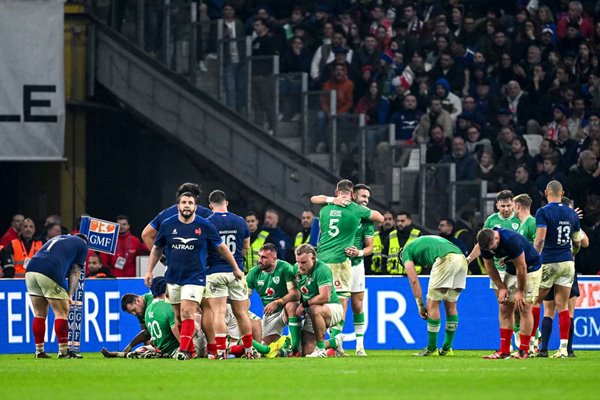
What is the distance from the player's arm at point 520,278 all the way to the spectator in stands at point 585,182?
727 cm

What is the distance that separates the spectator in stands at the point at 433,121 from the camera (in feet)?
94.0

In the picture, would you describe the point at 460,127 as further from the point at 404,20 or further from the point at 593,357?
the point at 593,357

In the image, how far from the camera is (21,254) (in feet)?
84.8

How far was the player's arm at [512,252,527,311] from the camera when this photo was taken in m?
19.2

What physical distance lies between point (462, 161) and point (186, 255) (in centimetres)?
960

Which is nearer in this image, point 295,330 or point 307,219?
point 295,330

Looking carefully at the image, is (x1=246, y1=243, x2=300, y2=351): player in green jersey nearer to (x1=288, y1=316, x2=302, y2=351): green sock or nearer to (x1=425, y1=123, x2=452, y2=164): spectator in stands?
(x1=288, y1=316, x2=302, y2=351): green sock

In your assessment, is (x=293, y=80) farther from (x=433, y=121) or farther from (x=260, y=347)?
(x=260, y=347)

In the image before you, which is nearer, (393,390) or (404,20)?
(393,390)

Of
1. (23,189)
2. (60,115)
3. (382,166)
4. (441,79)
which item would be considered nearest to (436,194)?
(382,166)

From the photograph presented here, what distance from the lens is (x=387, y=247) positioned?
25625 millimetres

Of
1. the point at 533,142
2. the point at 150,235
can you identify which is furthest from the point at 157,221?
the point at 533,142

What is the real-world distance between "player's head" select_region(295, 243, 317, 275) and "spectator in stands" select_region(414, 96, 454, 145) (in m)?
8.50

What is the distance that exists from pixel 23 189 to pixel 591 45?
11.5m
